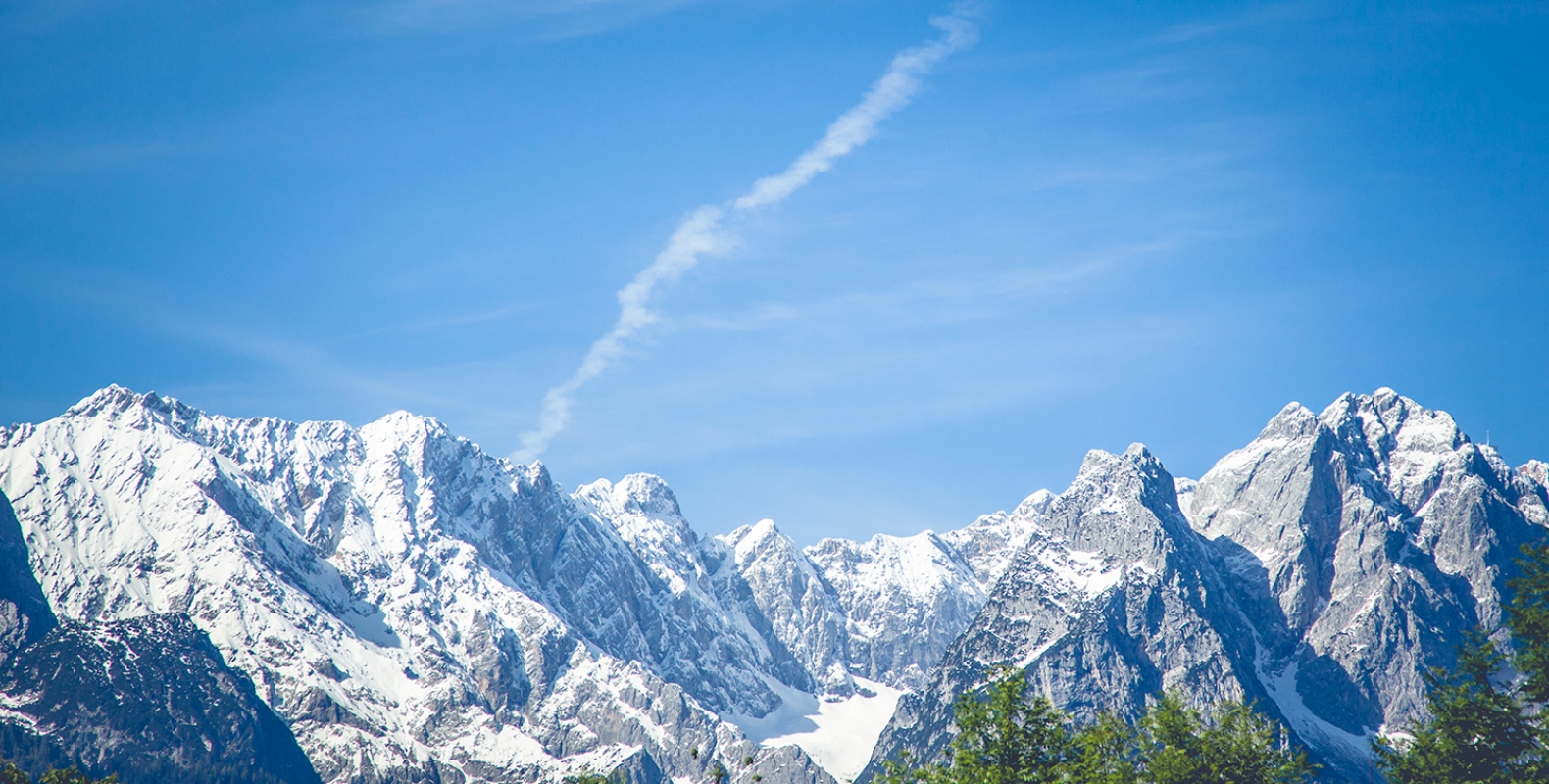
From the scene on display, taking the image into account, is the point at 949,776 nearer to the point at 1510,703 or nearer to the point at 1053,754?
the point at 1053,754

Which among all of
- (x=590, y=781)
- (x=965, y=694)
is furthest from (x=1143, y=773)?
(x=590, y=781)

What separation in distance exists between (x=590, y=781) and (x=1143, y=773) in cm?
3690

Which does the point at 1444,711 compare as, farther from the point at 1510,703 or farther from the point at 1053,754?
the point at 1053,754

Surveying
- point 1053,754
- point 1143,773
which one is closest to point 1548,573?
point 1143,773

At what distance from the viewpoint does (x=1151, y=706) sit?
77.4 m

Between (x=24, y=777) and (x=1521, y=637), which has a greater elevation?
(x=1521, y=637)

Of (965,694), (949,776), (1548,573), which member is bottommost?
(949,776)

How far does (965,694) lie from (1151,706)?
13.1m

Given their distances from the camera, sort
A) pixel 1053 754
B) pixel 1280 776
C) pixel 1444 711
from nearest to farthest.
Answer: pixel 1053 754, pixel 1280 776, pixel 1444 711

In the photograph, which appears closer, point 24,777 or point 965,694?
point 965,694

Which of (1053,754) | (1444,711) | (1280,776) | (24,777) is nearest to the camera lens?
(1053,754)

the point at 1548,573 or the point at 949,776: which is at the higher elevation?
the point at 1548,573

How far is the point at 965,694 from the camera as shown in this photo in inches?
2815

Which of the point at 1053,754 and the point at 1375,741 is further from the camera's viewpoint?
the point at 1375,741
